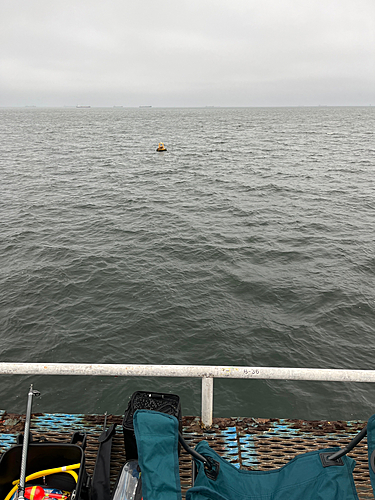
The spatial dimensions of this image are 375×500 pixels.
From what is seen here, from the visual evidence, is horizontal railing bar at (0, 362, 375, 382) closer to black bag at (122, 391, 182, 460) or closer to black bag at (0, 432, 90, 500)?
black bag at (122, 391, 182, 460)

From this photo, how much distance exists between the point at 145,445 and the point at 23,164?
1607 inches

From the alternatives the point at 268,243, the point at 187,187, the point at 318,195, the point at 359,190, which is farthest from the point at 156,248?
the point at 359,190

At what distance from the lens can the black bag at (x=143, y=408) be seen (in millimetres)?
3071

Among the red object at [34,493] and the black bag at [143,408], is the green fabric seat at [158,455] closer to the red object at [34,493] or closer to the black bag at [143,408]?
the black bag at [143,408]

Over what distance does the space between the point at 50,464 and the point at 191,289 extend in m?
9.59

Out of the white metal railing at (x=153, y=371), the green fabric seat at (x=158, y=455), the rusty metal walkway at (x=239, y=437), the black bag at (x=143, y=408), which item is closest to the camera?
the green fabric seat at (x=158, y=455)

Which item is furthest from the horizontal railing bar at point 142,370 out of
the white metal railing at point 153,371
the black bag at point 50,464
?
the black bag at point 50,464

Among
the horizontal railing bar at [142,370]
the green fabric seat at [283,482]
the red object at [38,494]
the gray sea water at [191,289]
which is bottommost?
the gray sea water at [191,289]

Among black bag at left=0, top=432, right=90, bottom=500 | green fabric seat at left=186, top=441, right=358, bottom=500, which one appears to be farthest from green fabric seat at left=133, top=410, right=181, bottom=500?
Answer: black bag at left=0, top=432, right=90, bottom=500

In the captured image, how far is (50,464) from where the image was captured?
3.06 m

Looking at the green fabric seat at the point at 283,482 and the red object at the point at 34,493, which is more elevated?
the green fabric seat at the point at 283,482

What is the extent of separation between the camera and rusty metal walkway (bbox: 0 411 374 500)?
3.34 m

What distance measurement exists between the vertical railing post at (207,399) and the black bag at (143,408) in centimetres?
26

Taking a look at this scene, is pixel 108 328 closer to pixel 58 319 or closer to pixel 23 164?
pixel 58 319
